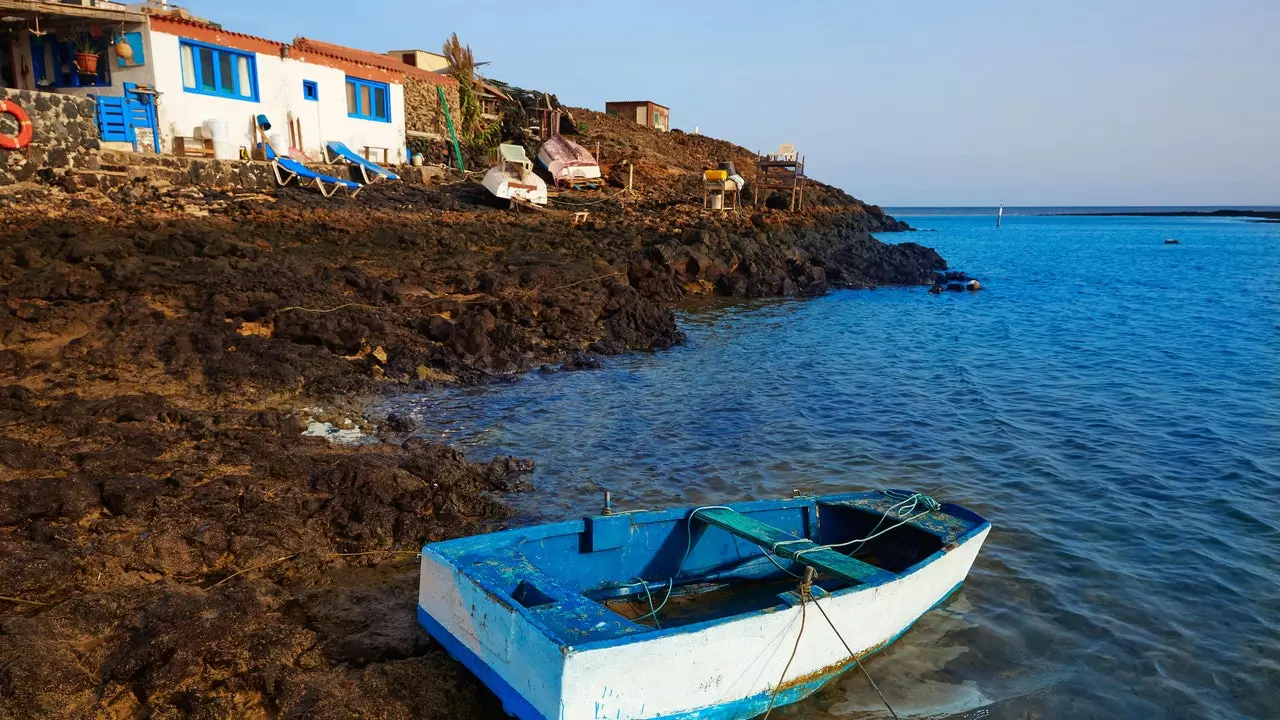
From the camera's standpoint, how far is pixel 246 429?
8.23 m

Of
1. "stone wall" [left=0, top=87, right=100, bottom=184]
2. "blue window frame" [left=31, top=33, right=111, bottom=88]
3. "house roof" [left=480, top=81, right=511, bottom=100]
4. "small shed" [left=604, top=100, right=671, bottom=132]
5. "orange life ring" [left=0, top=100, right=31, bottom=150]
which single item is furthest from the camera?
"small shed" [left=604, top=100, right=671, bottom=132]

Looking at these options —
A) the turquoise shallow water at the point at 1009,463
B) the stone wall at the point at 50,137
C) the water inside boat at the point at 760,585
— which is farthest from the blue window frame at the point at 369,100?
the water inside boat at the point at 760,585

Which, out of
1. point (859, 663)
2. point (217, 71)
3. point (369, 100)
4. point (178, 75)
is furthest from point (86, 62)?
point (859, 663)

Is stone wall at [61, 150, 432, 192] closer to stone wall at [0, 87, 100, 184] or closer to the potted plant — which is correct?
stone wall at [0, 87, 100, 184]

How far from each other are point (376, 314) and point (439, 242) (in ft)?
22.3

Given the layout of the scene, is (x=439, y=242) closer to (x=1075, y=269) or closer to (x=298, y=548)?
(x=298, y=548)

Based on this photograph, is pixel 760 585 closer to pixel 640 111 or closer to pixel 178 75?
pixel 178 75

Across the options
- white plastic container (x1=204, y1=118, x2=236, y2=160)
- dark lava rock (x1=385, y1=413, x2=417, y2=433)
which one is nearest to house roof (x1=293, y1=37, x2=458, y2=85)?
white plastic container (x1=204, y1=118, x2=236, y2=160)

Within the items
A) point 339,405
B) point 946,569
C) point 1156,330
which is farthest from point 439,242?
point 1156,330

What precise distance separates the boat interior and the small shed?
47.7 metres

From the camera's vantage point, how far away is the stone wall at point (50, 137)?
16906 mm

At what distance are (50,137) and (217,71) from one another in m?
5.75

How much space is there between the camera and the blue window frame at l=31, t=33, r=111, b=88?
20375 millimetres

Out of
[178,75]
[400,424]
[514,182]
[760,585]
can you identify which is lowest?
[760,585]
